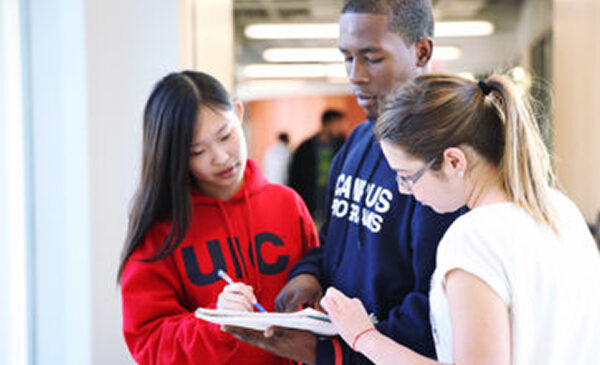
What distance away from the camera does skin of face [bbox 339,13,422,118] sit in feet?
4.82

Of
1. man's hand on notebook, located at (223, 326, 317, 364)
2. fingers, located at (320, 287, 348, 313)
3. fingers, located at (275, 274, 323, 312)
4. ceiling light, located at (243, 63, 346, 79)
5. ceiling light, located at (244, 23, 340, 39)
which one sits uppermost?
ceiling light, located at (244, 23, 340, 39)

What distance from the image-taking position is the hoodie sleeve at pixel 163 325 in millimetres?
1445

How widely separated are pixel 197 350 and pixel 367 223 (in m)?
0.49

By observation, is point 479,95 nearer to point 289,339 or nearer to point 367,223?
point 367,223

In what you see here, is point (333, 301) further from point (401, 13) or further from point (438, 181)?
point (401, 13)

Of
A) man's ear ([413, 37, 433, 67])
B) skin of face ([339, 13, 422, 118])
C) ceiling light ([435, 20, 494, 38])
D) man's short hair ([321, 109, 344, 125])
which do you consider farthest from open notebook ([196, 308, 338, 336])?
ceiling light ([435, 20, 494, 38])

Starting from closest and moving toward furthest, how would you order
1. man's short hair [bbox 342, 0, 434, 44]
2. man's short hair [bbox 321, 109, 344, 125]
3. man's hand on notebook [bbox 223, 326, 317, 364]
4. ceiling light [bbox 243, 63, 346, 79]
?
man's hand on notebook [bbox 223, 326, 317, 364] < man's short hair [bbox 342, 0, 434, 44] < man's short hair [bbox 321, 109, 344, 125] < ceiling light [bbox 243, 63, 346, 79]

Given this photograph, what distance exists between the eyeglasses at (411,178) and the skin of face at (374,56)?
0.36 metres

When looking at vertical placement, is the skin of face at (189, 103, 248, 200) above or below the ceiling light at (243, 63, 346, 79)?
below

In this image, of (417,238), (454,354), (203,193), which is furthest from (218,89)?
(454,354)

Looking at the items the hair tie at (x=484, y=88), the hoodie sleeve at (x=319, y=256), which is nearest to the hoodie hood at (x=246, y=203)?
the hoodie sleeve at (x=319, y=256)

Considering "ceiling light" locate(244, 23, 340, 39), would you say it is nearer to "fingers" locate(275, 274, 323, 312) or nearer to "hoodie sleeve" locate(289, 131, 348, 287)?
"hoodie sleeve" locate(289, 131, 348, 287)

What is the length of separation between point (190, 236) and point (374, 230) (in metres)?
0.48

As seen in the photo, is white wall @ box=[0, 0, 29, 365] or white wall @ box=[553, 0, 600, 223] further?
white wall @ box=[553, 0, 600, 223]
